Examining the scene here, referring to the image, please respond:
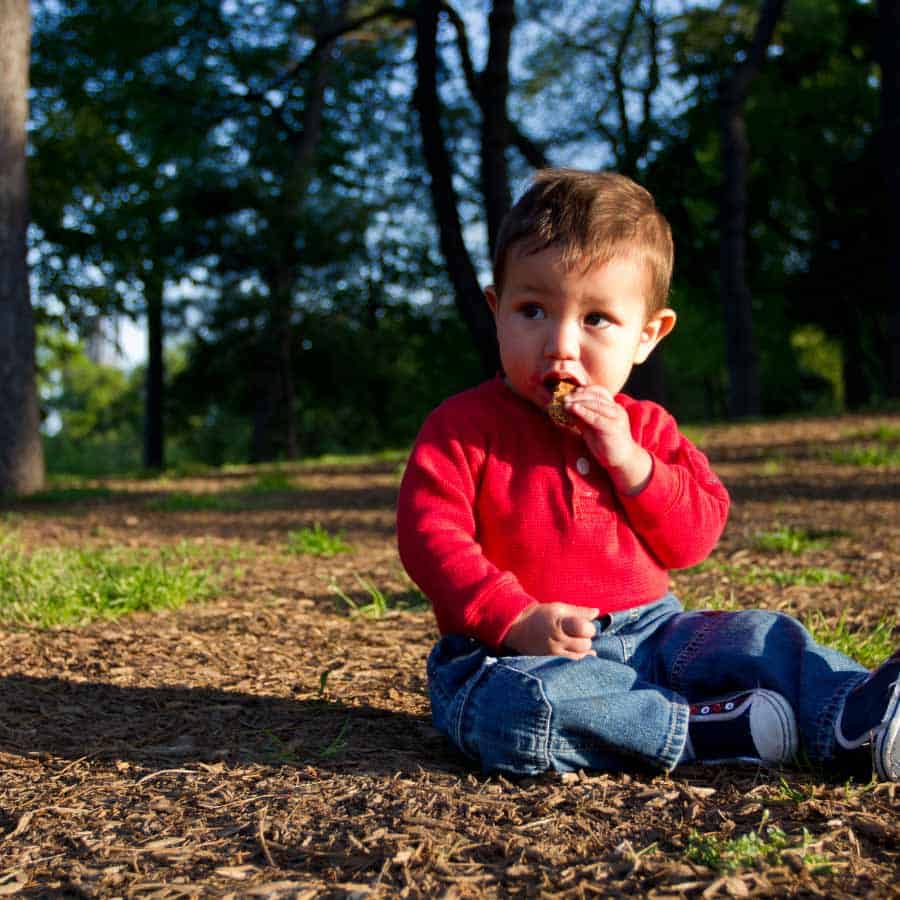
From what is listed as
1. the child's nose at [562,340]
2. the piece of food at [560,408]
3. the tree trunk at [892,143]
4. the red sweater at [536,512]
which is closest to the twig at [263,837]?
the red sweater at [536,512]

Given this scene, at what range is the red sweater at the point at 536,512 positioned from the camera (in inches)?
101

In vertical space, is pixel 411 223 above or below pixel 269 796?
above

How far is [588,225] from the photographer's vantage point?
8.21 feet

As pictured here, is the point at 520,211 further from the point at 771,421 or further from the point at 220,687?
the point at 771,421

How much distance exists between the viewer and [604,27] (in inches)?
734

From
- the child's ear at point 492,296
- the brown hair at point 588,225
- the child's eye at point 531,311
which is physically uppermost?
the brown hair at point 588,225

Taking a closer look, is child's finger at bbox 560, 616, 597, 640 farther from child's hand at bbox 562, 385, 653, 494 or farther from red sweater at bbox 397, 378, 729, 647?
child's hand at bbox 562, 385, 653, 494

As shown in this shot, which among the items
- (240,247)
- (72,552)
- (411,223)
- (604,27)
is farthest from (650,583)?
(411,223)

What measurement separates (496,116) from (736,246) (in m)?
8.21

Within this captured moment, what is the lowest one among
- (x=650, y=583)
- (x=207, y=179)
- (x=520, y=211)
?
(x=650, y=583)

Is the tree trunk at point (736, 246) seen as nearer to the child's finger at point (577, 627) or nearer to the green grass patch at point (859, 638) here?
the green grass patch at point (859, 638)

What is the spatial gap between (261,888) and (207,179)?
17891 mm

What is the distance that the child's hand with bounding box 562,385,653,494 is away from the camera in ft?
8.18

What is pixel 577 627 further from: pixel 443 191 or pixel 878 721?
pixel 443 191
